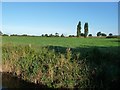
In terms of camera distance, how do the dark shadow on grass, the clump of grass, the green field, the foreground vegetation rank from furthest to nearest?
the green field < the dark shadow on grass < the clump of grass < the foreground vegetation

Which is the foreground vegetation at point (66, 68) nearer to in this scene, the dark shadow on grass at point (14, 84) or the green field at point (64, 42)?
the dark shadow on grass at point (14, 84)

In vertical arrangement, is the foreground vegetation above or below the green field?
below

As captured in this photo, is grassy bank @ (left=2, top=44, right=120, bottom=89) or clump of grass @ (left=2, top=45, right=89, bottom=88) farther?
clump of grass @ (left=2, top=45, right=89, bottom=88)

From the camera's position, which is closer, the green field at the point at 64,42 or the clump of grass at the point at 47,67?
the clump of grass at the point at 47,67

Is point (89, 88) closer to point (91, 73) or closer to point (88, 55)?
point (91, 73)

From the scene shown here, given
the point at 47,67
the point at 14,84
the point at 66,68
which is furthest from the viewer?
the point at 14,84

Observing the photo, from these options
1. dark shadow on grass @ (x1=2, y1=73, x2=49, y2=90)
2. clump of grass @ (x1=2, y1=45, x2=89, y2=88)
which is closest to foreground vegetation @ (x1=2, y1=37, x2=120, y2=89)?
clump of grass @ (x1=2, y1=45, x2=89, y2=88)

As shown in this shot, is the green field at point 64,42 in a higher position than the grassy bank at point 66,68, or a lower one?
higher

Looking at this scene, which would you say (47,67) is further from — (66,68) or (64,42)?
(64,42)

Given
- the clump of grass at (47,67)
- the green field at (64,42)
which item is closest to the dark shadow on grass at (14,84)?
the clump of grass at (47,67)

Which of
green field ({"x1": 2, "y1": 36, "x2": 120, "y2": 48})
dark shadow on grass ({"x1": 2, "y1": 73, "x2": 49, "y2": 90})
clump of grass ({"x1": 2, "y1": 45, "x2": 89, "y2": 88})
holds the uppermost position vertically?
green field ({"x1": 2, "y1": 36, "x2": 120, "y2": 48})

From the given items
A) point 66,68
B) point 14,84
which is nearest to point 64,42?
point 14,84

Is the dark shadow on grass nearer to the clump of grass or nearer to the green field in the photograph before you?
the clump of grass

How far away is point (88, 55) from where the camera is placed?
61.1 ft
